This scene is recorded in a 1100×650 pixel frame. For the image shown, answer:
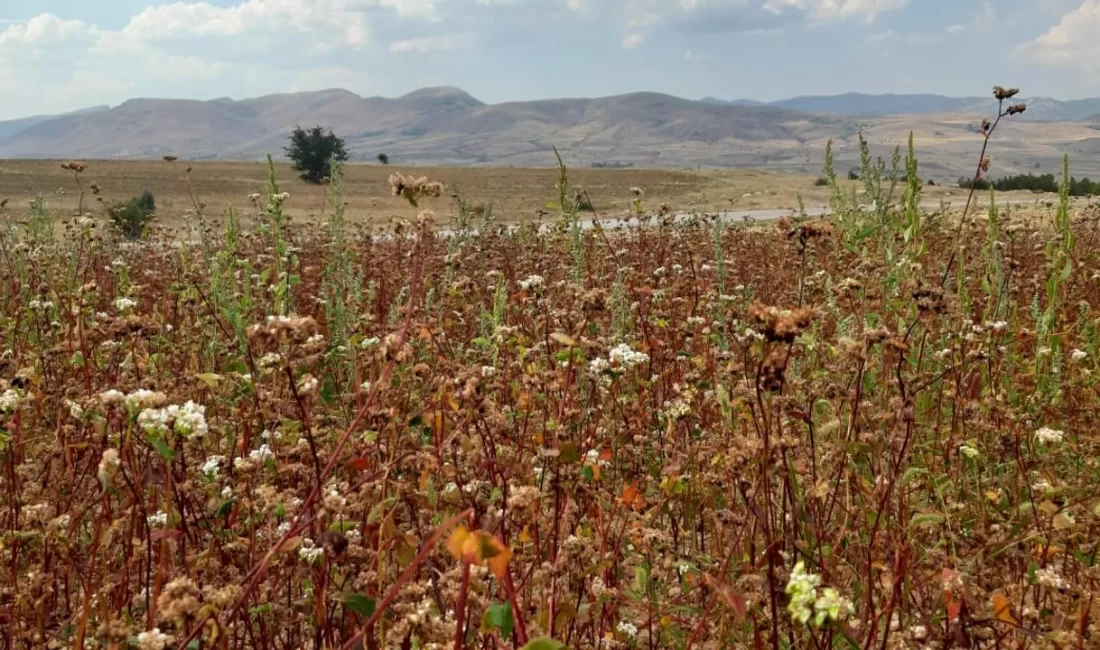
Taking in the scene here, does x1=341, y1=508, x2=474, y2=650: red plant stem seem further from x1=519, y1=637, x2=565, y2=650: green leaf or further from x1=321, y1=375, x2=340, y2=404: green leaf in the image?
x1=321, y1=375, x2=340, y2=404: green leaf

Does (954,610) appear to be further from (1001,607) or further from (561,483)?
(561,483)

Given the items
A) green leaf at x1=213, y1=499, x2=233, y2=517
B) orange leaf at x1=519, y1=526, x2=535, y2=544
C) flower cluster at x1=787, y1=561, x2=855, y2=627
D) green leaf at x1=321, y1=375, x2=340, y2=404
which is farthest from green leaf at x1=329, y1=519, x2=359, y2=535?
green leaf at x1=321, y1=375, x2=340, y2=404

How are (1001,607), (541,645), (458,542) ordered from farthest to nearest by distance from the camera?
(1001,607), (541,645), (458,542)

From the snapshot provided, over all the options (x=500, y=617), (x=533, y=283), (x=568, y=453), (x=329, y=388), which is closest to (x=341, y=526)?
(x=568, y=453)

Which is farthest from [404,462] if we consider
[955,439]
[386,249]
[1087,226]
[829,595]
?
[1087,226]

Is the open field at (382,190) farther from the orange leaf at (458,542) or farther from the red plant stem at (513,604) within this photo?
the orange leaf at (458,542)

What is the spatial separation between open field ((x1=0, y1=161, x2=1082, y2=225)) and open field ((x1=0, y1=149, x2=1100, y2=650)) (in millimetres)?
21974

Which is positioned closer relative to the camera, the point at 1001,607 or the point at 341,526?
the point at 1001,607

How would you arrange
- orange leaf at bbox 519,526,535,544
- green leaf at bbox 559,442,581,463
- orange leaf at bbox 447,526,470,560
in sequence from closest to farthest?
orange leaf at bbox 447,526,470,560 < green leaf at bbox 559,442,581,463 < orange leaf at bbox 519,526,535,544

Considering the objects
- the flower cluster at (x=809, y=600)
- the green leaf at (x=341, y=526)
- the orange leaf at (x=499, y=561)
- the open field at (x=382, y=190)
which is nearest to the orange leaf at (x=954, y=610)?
the flower cluster at (x=809, y=600)

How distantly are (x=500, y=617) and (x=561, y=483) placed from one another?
4.01ft

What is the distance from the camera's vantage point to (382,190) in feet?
157

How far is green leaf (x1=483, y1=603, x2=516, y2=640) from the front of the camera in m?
2.21

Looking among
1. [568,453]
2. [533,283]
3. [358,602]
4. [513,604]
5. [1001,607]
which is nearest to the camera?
[513,604]
